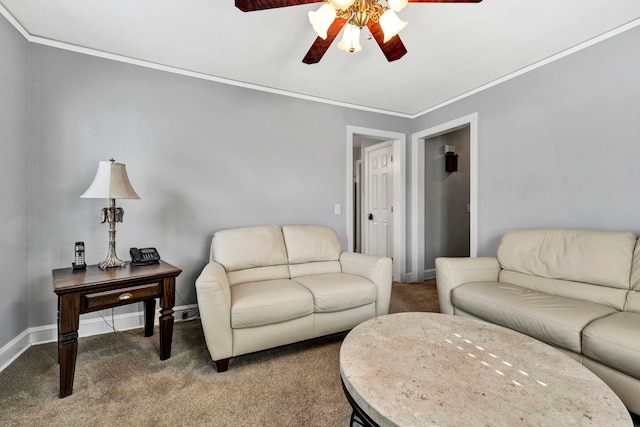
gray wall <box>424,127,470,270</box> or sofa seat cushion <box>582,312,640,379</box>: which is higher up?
gray wall <box>424,127,470,270</box>

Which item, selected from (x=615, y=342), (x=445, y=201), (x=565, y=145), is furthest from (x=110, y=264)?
(x=445, y=201)

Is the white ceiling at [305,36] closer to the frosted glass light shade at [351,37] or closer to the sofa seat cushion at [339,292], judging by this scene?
the frosted glass light shade at [351,37]

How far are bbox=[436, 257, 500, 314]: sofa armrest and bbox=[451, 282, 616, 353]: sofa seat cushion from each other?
0.09 meters

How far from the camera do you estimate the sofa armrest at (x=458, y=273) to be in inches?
93.6

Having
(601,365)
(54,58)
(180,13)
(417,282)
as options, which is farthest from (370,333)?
(54,58)

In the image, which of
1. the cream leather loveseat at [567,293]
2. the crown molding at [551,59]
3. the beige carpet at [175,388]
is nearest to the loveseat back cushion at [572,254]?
the cream leather loveseat at [567,293]

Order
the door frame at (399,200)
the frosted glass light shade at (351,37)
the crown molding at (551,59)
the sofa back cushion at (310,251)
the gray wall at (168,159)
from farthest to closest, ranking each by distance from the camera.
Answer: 1. the door frame at (399,200)
2. the sofa back cushion at (310,251)
3. the gray wall at (168,159)
4. the crown molding at (551,59)
5. the frosted glass light shade at (351,37)

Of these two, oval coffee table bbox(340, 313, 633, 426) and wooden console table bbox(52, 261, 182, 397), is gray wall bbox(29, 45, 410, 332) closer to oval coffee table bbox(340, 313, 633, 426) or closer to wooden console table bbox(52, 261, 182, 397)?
wooden console table bbox(52, 261, 182, 397)

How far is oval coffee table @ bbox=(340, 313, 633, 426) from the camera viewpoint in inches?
34.0

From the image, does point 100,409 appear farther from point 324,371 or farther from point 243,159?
point 243,159

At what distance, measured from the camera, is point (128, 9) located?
6.19 ft

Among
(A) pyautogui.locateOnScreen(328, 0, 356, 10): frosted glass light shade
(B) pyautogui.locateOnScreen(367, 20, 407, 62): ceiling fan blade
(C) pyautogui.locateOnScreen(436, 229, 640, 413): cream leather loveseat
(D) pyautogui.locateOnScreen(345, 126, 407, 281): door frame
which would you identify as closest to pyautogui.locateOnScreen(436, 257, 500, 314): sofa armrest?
(C) pyautogui.locateOnScreen(436, 229, 640, 413): cream leather loveseat

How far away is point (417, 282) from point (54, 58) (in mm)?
4409

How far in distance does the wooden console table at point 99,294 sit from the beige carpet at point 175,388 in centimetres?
15
